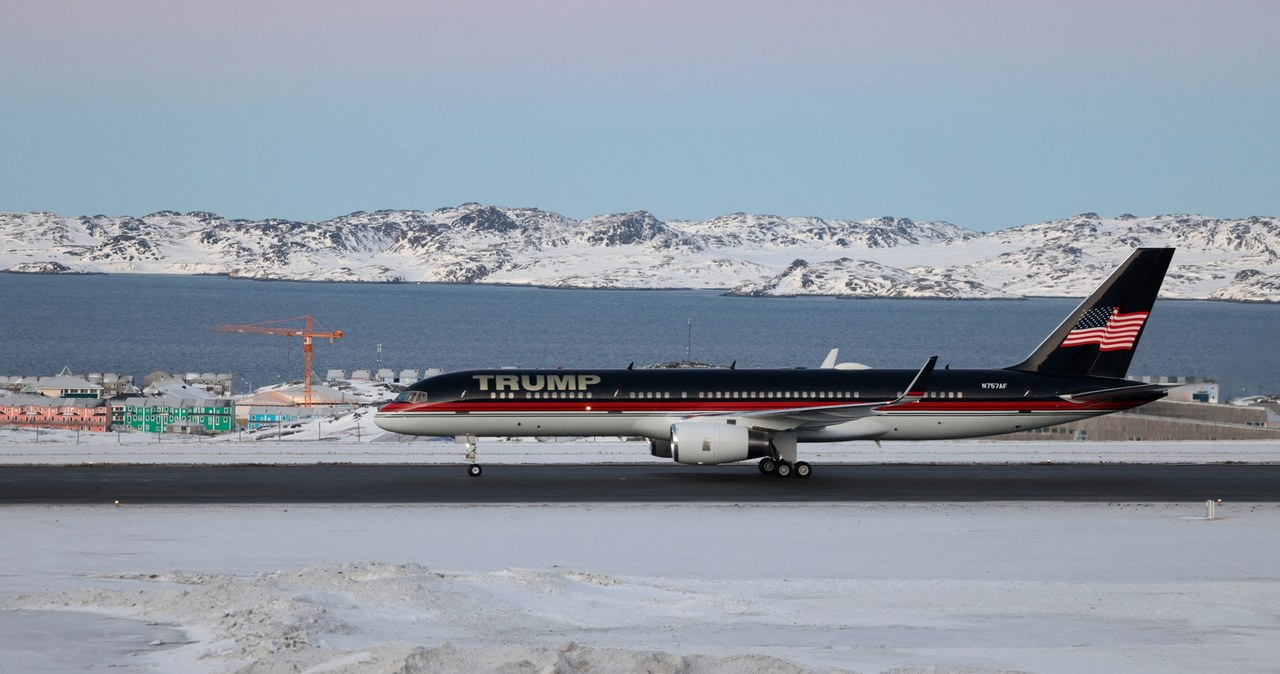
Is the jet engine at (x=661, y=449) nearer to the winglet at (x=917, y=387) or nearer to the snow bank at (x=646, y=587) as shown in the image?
the winglet at (x=917, y=387)

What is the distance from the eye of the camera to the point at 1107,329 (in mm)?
46781

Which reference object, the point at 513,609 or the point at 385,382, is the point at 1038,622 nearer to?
the point at 513,609

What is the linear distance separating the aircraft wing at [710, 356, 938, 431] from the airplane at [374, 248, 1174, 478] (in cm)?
6

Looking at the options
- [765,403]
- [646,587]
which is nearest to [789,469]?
[765,403]

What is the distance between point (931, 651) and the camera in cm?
1955

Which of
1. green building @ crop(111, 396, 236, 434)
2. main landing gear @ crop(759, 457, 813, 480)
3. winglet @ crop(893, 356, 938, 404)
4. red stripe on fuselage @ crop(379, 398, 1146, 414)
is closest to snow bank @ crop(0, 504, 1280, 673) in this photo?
main landing gear @ crop(759, 457, 813, 480)

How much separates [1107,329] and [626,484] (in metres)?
17.6

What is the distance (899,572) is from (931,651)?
26.3ft

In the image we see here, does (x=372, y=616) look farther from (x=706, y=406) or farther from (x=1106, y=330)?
(x=1106, y=330)

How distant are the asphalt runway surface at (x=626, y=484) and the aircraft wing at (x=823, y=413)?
1761 millimetres

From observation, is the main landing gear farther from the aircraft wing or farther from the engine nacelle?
the engine nacelle

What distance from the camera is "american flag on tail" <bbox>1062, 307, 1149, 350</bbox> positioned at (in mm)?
46625

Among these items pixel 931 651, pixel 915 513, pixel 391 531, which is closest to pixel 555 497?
pixel 391 531

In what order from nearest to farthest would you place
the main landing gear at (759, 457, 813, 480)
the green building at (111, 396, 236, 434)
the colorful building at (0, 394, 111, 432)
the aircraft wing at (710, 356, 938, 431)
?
the aircraft wing at (710, 356, 938, 431)
the main landing gear at (759, 457, 813, 480)
the colorful building at (0, 394, 111, 432)
the green building at (111, 396, 236, 434)
